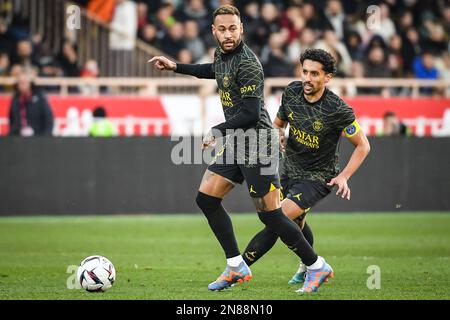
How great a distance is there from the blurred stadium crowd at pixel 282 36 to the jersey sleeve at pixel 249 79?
984 cm

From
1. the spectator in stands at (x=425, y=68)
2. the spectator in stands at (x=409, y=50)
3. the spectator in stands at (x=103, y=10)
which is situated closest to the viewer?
the spectator in stands at (x=103, y=10)

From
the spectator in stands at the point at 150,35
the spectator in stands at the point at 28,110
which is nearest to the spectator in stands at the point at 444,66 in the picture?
the spectator in stands at the point at 150,35

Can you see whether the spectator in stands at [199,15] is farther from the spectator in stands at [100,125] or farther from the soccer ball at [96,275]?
Answer: the soccer ball at [96,275]

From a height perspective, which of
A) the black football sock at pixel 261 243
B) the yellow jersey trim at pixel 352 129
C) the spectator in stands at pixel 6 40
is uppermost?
the spectator in stands at pixel 6 40

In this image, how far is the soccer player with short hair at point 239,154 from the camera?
27.1 feet

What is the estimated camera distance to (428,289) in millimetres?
8688

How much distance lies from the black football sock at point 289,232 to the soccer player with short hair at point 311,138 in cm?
16

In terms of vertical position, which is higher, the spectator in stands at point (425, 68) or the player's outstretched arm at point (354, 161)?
the spectator in stands at point (425, 68)

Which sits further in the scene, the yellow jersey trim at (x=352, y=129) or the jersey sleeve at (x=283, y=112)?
the jersey sleeve at (x=283, y=112)

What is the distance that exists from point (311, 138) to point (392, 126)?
902 centimetres

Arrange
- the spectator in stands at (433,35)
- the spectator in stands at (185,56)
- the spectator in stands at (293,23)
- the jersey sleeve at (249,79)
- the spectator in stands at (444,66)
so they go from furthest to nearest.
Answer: the spectator in stands at (433,35) → the spectator in stands at (444,66) → the spectator in stands at (293,23) → the spectator in stands at (185,56) → the jersey sleeve at (249,79)

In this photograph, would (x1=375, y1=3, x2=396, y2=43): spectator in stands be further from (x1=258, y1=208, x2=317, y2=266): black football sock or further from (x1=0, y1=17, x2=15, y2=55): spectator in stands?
(x1=258, y1=208, x2=317, y2=266): black football sock

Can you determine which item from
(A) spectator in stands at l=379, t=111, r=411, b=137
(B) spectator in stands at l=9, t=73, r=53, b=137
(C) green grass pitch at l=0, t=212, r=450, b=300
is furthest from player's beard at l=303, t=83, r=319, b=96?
(A) spectator in stands at l=379, t=111, r=411, b=137

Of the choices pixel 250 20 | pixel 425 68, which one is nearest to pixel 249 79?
pixel 250 20
